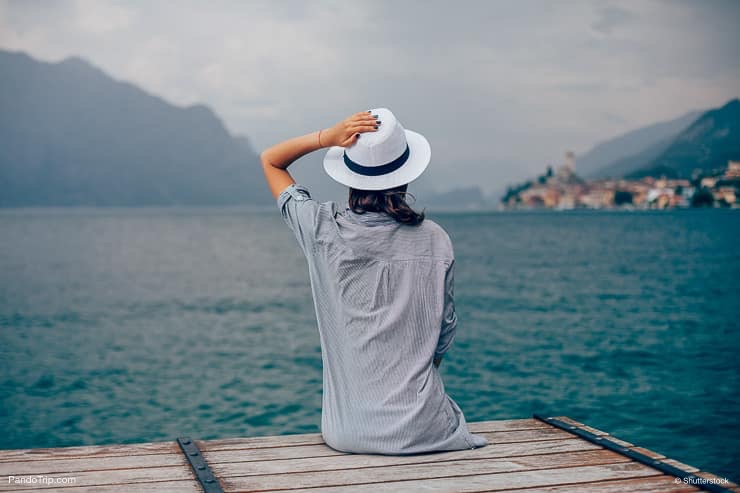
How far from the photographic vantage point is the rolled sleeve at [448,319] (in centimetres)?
354

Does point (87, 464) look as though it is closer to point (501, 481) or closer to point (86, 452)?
point (86, 452)

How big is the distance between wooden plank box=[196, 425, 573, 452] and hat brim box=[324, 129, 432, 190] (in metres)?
1.44

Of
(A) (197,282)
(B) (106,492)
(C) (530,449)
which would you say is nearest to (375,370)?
(C) (530,449)

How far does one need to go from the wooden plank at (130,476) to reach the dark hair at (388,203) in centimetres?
147

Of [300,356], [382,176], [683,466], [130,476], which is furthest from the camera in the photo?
[300,356]

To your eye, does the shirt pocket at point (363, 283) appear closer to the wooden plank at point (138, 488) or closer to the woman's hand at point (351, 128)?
the woman's hand at point (351, 128)

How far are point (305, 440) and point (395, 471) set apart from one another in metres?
0.77

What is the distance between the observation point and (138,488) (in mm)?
3018

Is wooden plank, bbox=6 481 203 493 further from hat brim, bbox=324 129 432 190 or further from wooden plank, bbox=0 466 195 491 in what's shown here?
hat brim, bbox=324 129 432 190

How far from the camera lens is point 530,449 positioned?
11.9 ft

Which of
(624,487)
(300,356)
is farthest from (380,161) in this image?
(300,356)

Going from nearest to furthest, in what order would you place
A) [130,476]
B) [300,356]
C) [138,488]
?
[138,488] < [130,476] < [300,356]

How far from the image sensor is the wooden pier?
3.03 metres

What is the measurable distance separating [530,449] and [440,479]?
0.71 m
